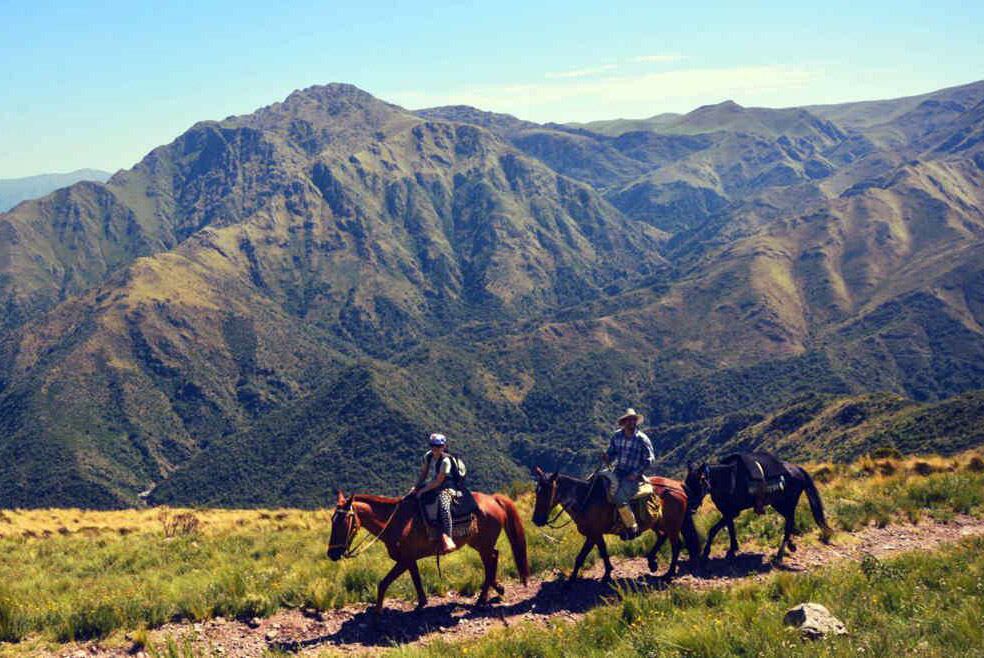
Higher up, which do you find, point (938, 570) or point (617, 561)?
point (938, 570)

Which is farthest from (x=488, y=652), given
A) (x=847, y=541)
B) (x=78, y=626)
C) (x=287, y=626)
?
(x=847, y=541)

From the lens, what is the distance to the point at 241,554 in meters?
21.3

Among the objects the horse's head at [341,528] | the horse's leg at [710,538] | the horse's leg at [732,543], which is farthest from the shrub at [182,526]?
the horse's leg at [732,543]

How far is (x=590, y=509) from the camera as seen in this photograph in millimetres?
16047

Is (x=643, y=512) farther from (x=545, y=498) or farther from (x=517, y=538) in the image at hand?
(x=517, y=538)

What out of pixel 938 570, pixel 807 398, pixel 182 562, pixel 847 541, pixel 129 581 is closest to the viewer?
pixel 938 570

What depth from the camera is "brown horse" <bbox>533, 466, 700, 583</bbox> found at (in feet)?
52.6

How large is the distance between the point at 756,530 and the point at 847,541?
243 centimetres

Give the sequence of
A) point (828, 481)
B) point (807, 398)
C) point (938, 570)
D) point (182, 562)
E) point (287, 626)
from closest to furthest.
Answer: point (938, 570) → point (287, 626) → point (182, 562) → point (828, 481) → point (807, 398)

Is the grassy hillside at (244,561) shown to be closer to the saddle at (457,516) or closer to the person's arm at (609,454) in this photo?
the saddle at (457,516)

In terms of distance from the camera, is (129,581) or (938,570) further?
(129,581)

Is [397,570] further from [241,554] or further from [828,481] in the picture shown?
[828,481]

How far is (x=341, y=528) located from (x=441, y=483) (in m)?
2.41

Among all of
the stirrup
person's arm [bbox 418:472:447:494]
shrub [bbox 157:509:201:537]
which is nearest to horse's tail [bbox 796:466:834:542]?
the stirrup
